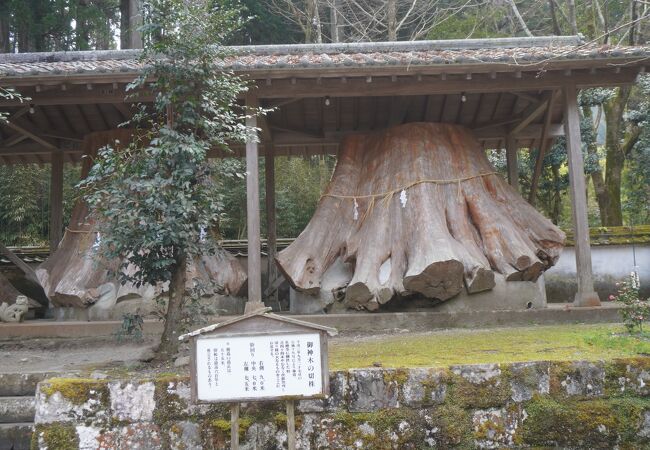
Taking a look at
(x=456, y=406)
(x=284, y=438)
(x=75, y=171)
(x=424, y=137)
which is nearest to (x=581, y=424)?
(x=456, y=406)

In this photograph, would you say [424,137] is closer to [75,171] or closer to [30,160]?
[30,160]

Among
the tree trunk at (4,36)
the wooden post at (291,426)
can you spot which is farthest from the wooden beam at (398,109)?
the tree trunk at (4,36)

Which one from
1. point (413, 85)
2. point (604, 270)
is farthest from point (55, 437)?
point (604, 270)

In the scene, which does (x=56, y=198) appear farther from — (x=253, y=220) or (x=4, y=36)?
(x=4, y=36)

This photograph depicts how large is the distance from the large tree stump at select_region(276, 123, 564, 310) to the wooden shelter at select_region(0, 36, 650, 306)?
65cm

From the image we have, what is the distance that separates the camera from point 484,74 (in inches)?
316

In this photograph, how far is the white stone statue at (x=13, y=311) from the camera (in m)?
8.54

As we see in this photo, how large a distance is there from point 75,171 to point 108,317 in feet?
32.8

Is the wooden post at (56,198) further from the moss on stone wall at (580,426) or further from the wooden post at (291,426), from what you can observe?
the moss on stone wall at (580,426)

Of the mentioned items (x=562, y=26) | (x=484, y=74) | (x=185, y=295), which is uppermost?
(x=562, y=26)

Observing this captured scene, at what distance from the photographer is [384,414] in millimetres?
3961

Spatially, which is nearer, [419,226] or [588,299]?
[588,299]

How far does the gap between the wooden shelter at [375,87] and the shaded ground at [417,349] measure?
186 centimetres

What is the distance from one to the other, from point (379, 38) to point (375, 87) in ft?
40.2
